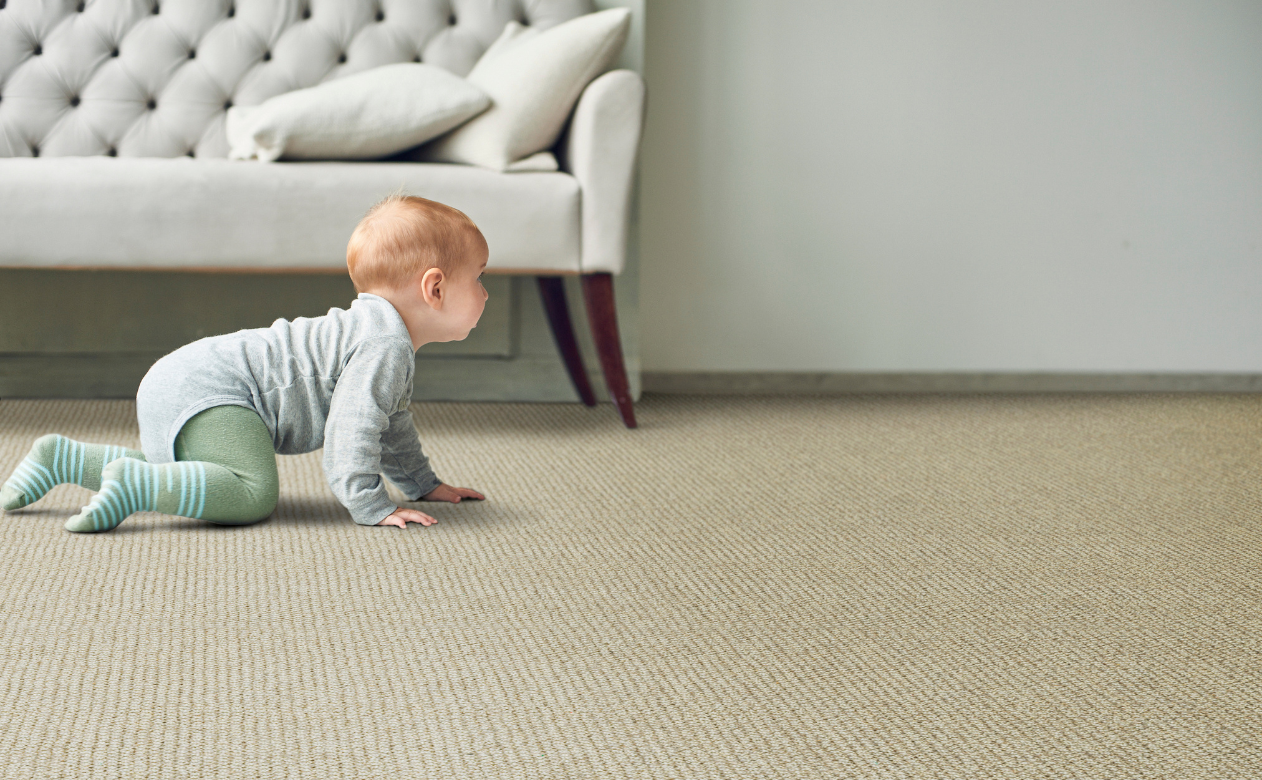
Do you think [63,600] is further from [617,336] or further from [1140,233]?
[1140,233]

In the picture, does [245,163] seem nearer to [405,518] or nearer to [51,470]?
[51,470]

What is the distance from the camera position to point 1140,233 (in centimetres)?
230

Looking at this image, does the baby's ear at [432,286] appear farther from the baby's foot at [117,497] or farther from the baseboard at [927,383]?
the baseboard at [927,383]

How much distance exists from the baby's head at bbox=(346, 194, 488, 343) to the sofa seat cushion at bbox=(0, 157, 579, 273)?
1.35 feet

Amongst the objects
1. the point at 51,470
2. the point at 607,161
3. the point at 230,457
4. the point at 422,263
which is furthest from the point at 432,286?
the point at 607,161

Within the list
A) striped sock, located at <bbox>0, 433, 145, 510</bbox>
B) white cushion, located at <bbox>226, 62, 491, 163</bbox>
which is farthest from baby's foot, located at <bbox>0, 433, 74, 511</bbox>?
white cushion, located at <bbox>226, 62, 491, 163</bbox>

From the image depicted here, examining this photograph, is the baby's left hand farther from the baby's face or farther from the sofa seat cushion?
the sofa seat cushion

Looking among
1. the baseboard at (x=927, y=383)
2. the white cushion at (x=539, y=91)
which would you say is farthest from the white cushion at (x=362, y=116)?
the baseboard at (x=927, y=383)

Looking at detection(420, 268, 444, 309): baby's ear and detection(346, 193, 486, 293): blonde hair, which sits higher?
detection(346, 193, 486, 293): blonde hair

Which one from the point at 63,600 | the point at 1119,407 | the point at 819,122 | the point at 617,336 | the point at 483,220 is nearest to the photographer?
the point at 63,600

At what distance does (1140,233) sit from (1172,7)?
18.0 inches

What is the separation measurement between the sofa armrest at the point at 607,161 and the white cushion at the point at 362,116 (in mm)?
174

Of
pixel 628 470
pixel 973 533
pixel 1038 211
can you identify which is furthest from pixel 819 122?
pixel 973 533

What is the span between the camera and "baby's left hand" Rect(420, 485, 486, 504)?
1.23 meters
